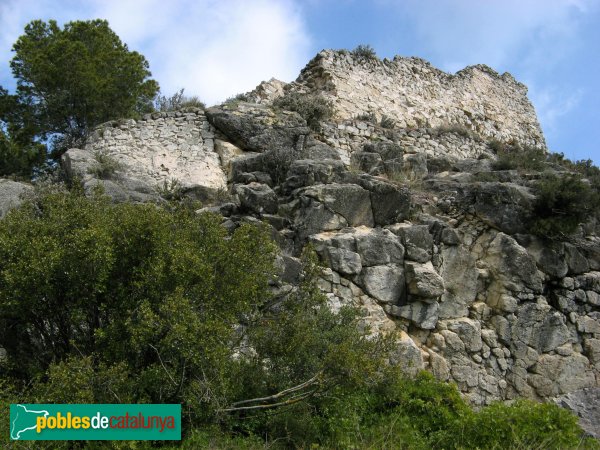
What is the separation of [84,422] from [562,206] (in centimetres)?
997

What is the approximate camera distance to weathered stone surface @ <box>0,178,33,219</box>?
1117 centimetres

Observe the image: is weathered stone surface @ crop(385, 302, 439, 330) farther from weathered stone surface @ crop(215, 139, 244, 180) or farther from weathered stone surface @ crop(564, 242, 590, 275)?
weathered stone surface @ crop(215, 139, 244, 180)

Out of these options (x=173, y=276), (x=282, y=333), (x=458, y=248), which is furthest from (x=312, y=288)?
(x=458, y=248)

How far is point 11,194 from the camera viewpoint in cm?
1176

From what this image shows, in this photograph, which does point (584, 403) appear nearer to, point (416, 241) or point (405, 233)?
point (416, 241)

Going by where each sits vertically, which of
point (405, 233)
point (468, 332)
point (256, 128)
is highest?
point (256, 128)

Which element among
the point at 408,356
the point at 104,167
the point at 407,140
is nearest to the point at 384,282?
the point at 408,356

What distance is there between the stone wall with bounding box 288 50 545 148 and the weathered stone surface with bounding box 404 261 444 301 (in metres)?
7.56

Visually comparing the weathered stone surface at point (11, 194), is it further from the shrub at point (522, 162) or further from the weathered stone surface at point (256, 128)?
the shrub at point (522, 162)

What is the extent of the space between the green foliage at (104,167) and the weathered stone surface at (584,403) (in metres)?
9.62

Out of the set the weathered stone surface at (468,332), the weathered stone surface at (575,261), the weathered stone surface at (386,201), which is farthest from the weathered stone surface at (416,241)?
the weathered stone surface at (575,261)

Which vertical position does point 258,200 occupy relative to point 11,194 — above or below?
below

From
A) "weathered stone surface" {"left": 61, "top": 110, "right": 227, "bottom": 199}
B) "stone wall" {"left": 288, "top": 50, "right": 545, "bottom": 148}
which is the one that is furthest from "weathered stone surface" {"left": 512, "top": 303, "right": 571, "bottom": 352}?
"stone wall" {"left": 288, "top": 50, "right": 545, "bottom": 148}

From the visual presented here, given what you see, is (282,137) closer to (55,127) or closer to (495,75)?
(55,127)
